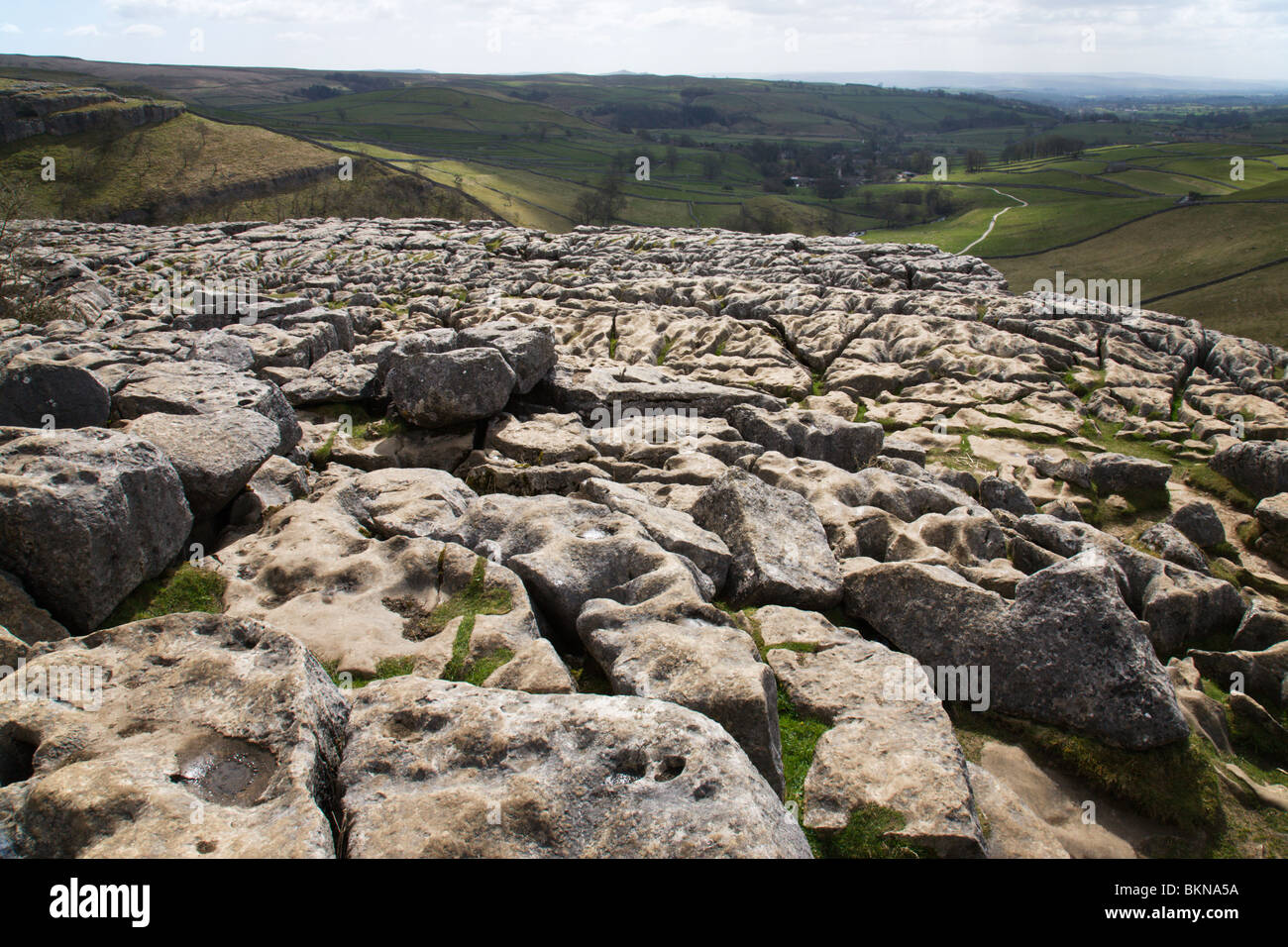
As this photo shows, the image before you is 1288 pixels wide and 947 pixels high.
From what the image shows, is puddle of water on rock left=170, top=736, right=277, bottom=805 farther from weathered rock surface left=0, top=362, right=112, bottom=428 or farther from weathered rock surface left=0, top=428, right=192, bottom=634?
weathered rock surface left=0, top=362, right=112, bottom=428

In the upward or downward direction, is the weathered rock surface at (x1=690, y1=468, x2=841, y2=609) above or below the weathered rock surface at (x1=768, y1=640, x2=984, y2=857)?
above

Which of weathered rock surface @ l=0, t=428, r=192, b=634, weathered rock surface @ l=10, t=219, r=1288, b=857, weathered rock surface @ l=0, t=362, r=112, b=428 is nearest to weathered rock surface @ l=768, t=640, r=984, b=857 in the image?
weathered rock surface @ l=10, t=219, r=1288, b=857

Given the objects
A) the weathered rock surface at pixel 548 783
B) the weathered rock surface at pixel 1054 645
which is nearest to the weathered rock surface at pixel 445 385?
the weathered rock surface at pixel 1054 645

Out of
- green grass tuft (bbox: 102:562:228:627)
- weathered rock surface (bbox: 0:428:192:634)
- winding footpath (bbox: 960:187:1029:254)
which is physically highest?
winding footpath (bbox: 960:187:1029:254)

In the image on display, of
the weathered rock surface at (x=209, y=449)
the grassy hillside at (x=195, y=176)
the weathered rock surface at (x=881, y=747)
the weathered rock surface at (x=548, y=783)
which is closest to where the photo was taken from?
the weathered rock surface at (x=548, y=783)

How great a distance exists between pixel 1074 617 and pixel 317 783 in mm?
11137

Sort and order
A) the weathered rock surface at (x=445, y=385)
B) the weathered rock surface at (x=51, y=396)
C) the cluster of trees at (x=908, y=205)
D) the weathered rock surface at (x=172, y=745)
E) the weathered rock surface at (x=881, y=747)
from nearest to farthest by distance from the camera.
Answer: the weathered rock surface at (x=172, y=745)
the weathered rock surface at (x=881, y=747)
the weathered rock surface at (x=51, y=396)
the weathered rock surface at (x=445, y=385)
the cluster of trees at (x=908, y=205)

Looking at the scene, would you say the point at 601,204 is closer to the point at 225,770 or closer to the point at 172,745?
the point at 172,745

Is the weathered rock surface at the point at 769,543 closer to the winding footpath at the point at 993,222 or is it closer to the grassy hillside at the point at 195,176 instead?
the winding footpath at the point at 993,222

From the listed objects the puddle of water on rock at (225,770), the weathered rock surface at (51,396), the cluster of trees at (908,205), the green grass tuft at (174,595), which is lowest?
the puddle of water on rock at (225,770)

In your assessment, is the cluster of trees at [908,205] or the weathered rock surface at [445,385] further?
the cluster of trees at [908,205]

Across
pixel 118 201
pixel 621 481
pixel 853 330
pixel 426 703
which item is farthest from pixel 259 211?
pixel 426 703

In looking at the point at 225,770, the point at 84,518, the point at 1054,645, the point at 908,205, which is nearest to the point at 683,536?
the point at 1054,645

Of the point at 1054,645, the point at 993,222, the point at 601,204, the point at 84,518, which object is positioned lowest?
the point at 1054,645
